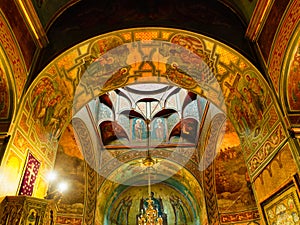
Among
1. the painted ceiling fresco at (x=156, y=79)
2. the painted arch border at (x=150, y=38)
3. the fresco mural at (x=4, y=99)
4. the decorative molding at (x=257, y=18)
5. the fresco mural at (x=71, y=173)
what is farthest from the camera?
the fresco mural at (x=71, y=173)

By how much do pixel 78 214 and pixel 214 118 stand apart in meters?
7.66

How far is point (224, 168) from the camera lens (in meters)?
11.9

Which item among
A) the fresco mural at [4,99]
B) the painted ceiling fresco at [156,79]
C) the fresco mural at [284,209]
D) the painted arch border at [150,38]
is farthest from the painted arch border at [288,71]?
the fresco mural at [4,99]

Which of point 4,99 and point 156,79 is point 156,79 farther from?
point 4,99

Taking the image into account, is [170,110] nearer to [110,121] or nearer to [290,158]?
[110,121]

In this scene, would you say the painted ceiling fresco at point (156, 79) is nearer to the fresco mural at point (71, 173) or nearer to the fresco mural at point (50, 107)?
the fresco mural at point (50, 107)

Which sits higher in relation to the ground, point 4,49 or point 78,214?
point 4,49

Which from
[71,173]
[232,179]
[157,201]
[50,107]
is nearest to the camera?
[50,107]

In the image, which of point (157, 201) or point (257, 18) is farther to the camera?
point (157, 201)

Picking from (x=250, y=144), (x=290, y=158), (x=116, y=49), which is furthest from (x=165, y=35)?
(x=290, y=158)

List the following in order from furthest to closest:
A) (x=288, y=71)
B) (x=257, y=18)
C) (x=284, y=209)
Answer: (x=257, y=18), (x=288, y=71), (x=284, y=209)

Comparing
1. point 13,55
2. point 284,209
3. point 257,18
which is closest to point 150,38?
point 257,18

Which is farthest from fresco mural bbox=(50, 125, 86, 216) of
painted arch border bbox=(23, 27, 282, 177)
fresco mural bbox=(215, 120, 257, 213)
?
fresco mural bbox=(215, 120, 257, 213)

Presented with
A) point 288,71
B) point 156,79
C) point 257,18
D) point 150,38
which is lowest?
point 288,71
